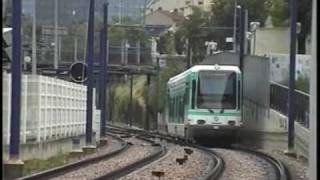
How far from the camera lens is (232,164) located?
21078 millimetres

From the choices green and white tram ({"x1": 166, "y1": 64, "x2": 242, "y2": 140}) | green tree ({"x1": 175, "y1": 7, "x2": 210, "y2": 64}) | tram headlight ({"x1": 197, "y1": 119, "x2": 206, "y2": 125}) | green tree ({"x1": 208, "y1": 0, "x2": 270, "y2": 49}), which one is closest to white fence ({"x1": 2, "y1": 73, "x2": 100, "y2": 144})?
green and white tram ({"x1": 166, "y1": 64, "x2": 242, "y2": 140})

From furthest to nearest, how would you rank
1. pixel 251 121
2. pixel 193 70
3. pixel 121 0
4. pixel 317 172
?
pixel 121 0 → pixel 251 121 → pixel 193 70 → pixel 317 172

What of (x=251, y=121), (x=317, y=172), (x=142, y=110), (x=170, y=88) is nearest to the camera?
(x=317, y=172)

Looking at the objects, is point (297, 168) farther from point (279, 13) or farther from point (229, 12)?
point (229, 12)

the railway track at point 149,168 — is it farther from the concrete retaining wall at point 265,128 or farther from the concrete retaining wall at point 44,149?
the concrete retaining wall at point 265,128

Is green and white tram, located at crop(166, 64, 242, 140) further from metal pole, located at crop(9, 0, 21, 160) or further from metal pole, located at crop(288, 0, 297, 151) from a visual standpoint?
metal pole, located at crop(9, 0, 21, 160)

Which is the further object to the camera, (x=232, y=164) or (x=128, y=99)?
(x=128, y=99)

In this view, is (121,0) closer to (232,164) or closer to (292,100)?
(292,100)

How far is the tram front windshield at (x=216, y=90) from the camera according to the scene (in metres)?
30.0

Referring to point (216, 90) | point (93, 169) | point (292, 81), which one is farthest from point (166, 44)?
point (93, 169)

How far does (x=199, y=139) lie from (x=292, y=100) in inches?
279

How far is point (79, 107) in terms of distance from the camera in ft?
105

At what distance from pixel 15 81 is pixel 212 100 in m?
14.7

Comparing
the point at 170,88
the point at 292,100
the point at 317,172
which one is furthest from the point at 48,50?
the point at 317,172
